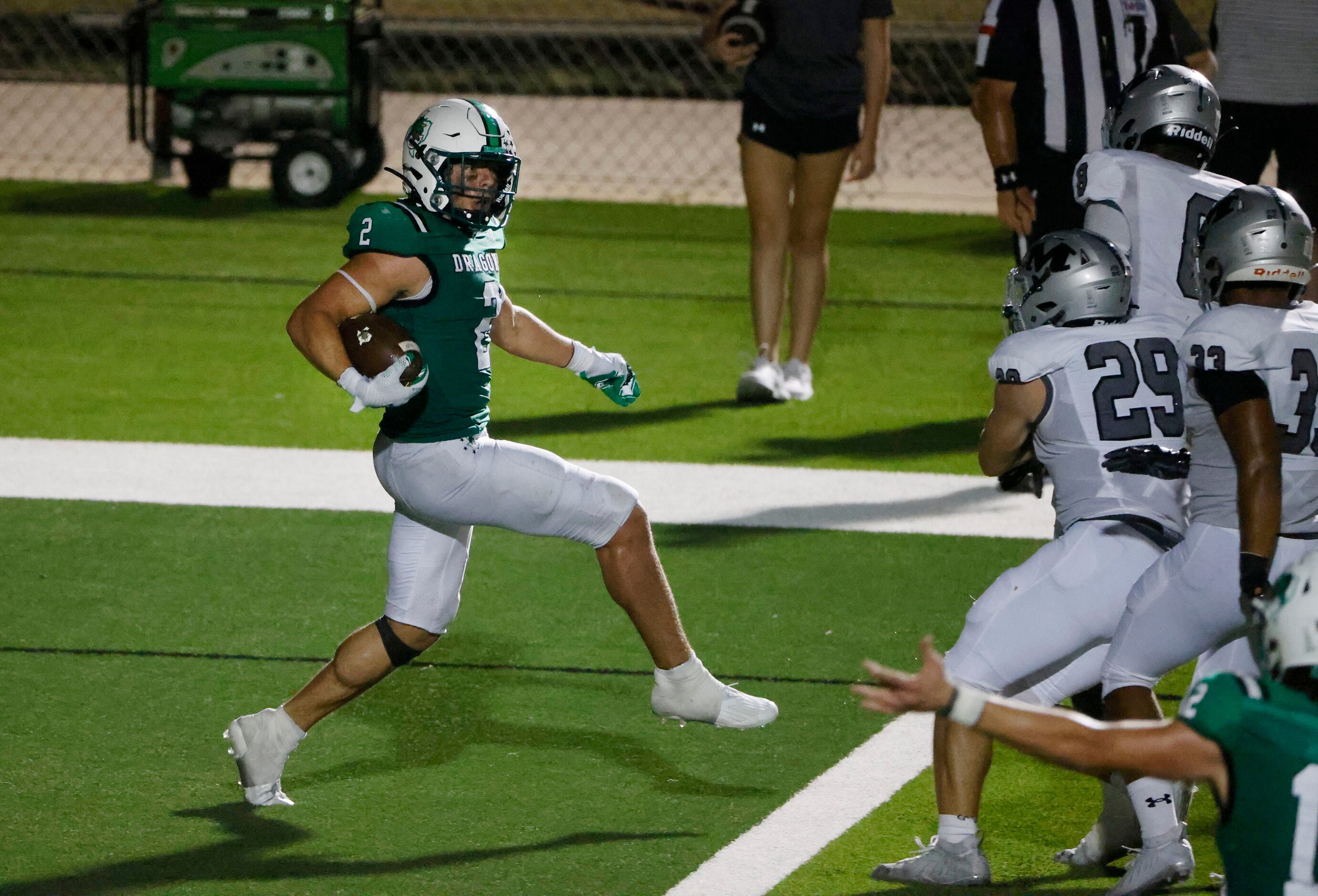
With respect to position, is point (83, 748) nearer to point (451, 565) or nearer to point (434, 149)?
point (451, 565)

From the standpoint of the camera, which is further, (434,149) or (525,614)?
(525,614)

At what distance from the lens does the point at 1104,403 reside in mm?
3477

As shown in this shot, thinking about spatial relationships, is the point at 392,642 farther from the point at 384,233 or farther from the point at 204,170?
the point at 204,170

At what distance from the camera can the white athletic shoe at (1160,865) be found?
3.36m

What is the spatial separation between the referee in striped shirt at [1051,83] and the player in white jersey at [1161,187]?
1529 mm

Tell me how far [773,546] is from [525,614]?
0.98 m

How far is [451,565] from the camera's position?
398 centimetres

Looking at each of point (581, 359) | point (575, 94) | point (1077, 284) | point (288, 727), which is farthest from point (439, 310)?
point (575, 94)

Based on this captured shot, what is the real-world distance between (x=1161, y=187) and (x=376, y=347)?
1.84 m

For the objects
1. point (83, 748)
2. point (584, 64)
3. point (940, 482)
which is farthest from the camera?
point (584, 64)

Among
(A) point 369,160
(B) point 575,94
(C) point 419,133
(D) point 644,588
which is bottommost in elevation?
(B) point 575,94

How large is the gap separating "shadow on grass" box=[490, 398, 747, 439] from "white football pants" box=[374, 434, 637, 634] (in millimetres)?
3158

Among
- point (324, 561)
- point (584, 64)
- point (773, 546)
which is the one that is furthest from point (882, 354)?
point (584, 64)

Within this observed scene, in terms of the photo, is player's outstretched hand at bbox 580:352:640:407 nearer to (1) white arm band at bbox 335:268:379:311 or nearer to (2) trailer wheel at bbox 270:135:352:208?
(1) white arm band at bbox 335:268:379:311
